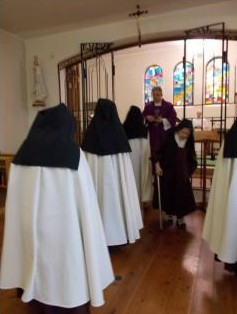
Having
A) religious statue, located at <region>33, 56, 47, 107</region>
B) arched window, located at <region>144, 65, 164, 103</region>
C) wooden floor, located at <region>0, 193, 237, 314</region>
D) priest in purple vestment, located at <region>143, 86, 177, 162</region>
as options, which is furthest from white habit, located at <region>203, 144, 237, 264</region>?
arched window, located at <region>144, 65, 164, 103</region>

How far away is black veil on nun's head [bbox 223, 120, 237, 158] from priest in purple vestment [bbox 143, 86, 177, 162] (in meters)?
1.97

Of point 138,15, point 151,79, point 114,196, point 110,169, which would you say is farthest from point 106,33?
point 151,79

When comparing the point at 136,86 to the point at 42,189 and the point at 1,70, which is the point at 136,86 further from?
the point at 42,189

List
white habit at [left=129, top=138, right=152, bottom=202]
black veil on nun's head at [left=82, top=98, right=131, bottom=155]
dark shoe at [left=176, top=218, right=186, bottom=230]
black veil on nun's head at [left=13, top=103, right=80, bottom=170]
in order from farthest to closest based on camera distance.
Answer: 1. white habit at [left=129, top=138, right=152, bottom=202]
2. dark shoe at [left=176, top=218, right=186, bottom=230]
3. black veil on nun's head at [left=82, top=98, right=131, bottom=155]
4. black veil on nun's head at [left=13, top=103, right=80, bottom=170]

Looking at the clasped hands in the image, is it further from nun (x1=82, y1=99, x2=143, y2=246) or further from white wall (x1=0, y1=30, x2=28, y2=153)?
white wall (x1=0, y1=30, x2=28, y2=153)

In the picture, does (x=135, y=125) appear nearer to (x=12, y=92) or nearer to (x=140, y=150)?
(x=140, y=150)

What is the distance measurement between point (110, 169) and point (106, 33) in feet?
10.2

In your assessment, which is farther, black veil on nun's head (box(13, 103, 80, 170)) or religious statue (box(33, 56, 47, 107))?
religious statue (box(33, 56, 47, 107))

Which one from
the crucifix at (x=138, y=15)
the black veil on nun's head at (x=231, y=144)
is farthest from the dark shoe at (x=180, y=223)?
the crucifix at (x=138, y=15)

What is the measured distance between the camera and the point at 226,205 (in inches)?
89.5

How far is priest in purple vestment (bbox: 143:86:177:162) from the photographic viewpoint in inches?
166

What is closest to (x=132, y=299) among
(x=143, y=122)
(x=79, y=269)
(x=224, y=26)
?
(x=79, y=269)

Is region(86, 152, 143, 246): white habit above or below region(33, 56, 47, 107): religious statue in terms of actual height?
below

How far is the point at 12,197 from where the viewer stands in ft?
5.28
